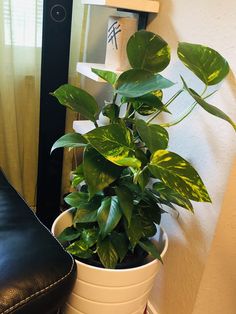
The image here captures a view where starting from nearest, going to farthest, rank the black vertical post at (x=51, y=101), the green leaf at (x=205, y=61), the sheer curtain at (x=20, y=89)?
1. the green leaf at (x=205, y=61)
2. the black vertical post at (x=51, y=101)
3. the sheer curtain at (x=20, y=89)

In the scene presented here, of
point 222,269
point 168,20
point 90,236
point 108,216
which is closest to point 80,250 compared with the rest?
point 90,236

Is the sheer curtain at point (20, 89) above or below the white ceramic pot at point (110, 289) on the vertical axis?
above

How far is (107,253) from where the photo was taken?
0.83 m

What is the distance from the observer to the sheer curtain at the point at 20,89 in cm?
122

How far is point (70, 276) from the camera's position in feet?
2.32

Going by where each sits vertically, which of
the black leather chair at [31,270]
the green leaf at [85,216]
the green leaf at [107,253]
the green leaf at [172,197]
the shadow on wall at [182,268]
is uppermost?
the green leaf at [172,197]

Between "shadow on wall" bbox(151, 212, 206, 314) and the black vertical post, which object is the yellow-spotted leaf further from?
the black vertical post

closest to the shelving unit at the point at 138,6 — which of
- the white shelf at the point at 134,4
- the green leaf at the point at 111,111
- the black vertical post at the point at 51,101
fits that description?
the white shelf at the point at 134,4

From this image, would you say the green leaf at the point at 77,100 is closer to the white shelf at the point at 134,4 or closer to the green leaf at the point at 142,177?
the green leaf at the point at 142,177

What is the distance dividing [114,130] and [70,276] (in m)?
0.35

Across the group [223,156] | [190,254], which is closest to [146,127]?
[223,156]

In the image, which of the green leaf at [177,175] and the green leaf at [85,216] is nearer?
the green leaf at [177,175]

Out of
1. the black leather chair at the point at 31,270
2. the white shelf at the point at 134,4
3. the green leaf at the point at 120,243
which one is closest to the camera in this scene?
the black leather chair at the point at 31,270

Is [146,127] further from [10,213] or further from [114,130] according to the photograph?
[10,213]
